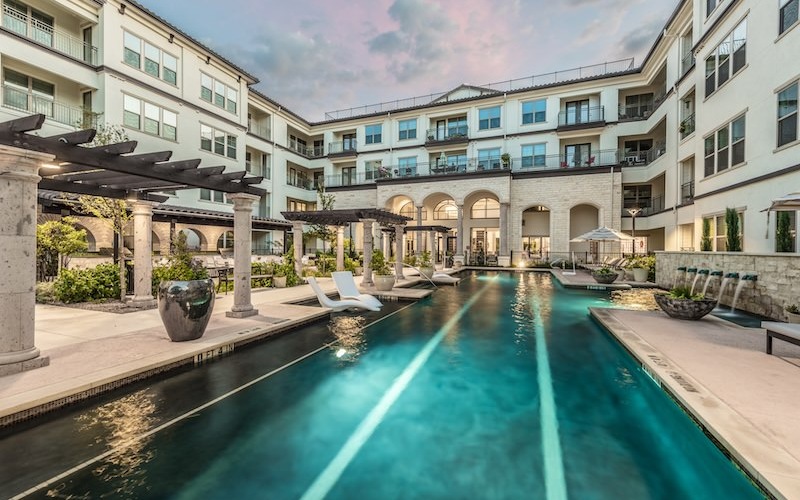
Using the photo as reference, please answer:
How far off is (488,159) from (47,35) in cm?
2729

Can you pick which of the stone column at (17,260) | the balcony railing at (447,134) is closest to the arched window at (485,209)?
the balcony railing at (447,134)

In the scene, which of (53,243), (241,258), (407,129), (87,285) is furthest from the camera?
(407,129)

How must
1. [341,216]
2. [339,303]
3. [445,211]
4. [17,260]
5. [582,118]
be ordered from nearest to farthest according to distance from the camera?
[17,260] < [339,303] < [341,216] < [582,118] < [445,211]

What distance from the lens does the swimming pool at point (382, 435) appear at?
9.74ft

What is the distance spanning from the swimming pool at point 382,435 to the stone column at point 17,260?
1.38 metres

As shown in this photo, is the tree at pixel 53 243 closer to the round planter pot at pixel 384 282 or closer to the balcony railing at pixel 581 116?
the round planter pot at pixel 384 282

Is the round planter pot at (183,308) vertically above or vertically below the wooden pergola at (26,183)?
below

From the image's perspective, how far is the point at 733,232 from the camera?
1206cm

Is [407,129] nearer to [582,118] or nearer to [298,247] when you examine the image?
[582,118]

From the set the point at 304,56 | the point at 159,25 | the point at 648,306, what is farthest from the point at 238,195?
the point at 304,56

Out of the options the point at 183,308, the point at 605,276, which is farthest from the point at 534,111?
the point at 183,308

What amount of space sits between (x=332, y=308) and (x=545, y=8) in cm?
2276

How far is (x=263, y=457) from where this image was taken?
11.0ft

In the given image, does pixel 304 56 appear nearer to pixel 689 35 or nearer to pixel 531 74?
pixel 531 74
